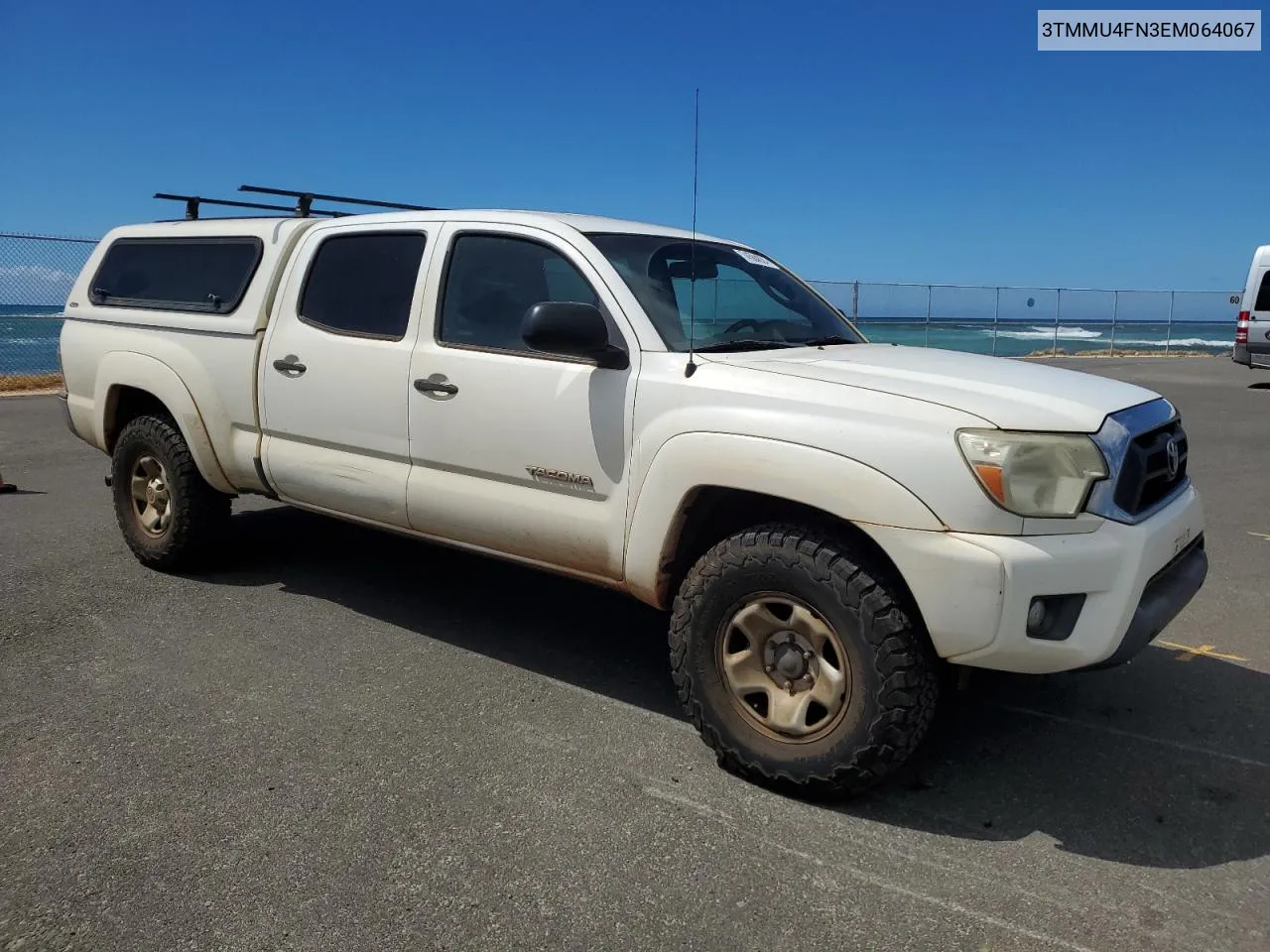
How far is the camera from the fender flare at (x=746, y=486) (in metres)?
2.92

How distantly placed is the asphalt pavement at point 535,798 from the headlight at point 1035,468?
990mm

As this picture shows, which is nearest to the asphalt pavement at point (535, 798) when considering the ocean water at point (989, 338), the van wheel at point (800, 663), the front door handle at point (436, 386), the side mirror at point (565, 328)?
the van wheel at point (800, 663)

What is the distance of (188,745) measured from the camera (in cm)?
340

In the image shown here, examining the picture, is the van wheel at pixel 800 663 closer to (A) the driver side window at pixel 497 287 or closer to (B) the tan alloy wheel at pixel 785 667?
(B) the tan alloy wheel at pixel 785 667

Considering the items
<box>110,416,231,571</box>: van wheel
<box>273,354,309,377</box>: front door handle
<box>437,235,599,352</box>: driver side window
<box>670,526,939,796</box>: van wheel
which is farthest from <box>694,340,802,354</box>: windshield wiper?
<box>110,416,231,571</box>: van wheel

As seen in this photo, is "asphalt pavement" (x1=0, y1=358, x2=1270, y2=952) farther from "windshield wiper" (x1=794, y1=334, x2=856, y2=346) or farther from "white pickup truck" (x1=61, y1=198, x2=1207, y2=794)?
"windshield wiper" (x1=794, y1=334, x2=856, y2=346)

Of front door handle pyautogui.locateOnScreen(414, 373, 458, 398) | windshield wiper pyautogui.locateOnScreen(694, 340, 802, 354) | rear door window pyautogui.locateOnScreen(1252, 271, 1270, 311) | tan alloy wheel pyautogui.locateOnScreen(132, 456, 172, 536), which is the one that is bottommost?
tan alloy wheel pyautogui.locateOnScreen(132, 456, 172, 536)

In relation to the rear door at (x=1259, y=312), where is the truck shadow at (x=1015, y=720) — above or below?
below

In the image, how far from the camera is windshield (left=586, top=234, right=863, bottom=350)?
3.72 meters

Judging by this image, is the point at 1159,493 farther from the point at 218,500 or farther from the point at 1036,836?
the point at 218,500

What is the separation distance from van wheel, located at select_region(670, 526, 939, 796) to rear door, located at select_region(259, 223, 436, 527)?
5.23 ft

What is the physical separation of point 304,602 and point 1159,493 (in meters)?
3.85

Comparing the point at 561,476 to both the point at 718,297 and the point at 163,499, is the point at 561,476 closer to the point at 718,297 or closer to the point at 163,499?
the point at 718,297

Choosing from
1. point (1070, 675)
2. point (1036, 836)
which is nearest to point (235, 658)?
point (1036, 836)
